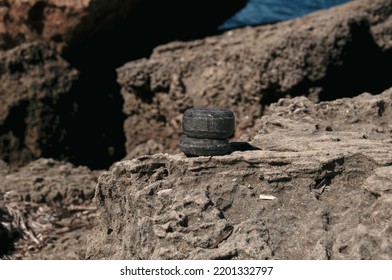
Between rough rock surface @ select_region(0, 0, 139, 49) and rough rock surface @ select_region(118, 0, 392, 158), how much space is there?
0.60m

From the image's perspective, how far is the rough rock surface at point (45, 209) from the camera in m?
5.21

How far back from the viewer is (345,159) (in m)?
3.45

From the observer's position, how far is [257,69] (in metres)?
6.54

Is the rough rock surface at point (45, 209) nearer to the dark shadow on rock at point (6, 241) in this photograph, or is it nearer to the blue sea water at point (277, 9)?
the dark shadow on rock at point (6, 241)

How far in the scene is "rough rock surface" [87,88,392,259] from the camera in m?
3.10

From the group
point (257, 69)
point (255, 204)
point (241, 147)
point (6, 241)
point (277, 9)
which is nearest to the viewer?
point (255, 204)

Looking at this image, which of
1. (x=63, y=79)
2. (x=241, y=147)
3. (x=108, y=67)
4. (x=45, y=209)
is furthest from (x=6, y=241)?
(x=108, y=67)

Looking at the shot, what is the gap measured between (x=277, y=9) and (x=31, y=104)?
7.35 m

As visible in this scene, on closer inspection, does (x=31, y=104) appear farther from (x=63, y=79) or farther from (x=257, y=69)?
(x=257, y=69)

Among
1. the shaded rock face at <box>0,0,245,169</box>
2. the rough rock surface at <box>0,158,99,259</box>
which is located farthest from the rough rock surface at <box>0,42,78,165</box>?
the rough rock surface at <box>0,158,99,259</box>

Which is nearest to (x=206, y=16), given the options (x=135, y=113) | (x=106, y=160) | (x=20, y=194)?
(x=135, y=113)

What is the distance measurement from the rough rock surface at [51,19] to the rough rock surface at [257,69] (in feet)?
1.97

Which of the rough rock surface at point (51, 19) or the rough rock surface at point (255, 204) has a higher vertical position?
the rough rock surface at point (51, 19)

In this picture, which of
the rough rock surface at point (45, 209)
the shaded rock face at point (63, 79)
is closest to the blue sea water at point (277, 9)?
the shaded rock face at point (63, 79)
